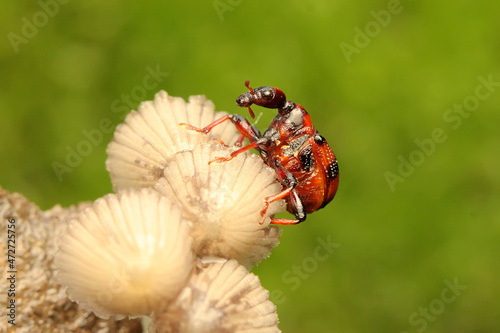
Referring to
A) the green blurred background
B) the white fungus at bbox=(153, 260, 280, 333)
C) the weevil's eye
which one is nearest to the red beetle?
the weevil's eye

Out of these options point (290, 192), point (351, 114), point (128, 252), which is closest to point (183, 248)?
point (128, 252)

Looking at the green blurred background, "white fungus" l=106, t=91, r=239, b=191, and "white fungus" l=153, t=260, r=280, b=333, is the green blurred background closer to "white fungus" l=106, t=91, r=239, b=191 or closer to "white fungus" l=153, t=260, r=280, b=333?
"white fungus" l=106, t=91, r=239, b=191

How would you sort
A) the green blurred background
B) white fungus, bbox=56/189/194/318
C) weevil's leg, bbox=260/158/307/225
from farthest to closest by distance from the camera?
the green blurred background < weevil's leg, bbox=260/158/307/225 < white fungus, bbox=56/189/194/318

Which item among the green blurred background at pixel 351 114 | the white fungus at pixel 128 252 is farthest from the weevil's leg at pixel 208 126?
Result: the green blurred background at pixel 351 114

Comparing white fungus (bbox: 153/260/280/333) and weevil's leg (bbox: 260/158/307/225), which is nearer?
white fungus (bbox: 153/260/280/333)

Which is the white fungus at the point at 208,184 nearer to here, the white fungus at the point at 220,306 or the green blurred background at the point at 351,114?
the white fungus at the point at 220,306

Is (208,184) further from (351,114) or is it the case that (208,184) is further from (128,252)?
(351,114)
